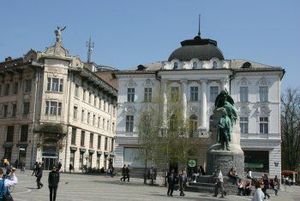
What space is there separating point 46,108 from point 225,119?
3335 centimetres

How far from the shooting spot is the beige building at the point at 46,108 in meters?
57.0

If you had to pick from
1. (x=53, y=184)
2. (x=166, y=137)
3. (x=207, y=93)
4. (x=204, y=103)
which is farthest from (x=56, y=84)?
(x=53, y=184)

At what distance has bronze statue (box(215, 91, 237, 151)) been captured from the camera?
2941 centimetres

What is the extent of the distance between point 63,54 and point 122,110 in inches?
421

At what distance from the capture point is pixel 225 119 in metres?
29.7

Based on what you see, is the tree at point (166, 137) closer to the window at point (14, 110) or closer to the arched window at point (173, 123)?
the arched window at point (173, 123)

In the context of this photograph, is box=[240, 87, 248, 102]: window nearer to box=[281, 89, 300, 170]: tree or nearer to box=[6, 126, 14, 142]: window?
box=[281, 89, 300, 170]: tree

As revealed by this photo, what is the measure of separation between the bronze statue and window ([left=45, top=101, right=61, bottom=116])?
31092 mm

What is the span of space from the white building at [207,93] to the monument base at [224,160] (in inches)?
857

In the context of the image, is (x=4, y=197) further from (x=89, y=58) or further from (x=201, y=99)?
(x=89, y=58)

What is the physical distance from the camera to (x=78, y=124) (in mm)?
62125

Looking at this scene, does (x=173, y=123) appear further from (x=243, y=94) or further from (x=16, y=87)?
(x=16, y=87)

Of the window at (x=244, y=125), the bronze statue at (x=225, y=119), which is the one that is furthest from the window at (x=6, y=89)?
the bronze statue at (x=225, y=119)

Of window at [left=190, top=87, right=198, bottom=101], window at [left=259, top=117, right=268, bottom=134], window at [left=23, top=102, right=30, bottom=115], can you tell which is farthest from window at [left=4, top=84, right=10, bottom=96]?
window at [left=259, top=117, right=268, bottom=134]
